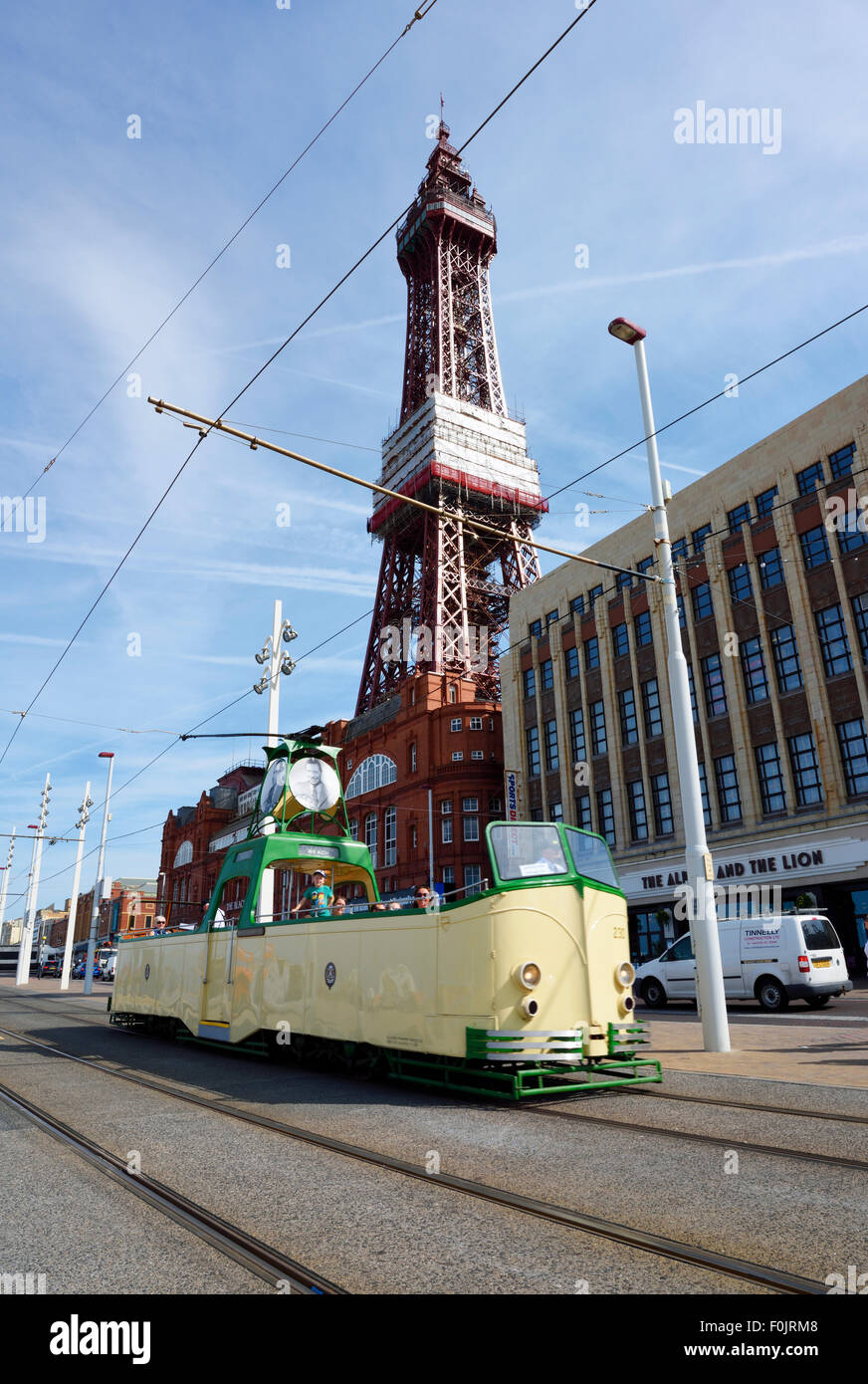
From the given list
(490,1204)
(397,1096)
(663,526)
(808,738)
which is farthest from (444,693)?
(490,1204)

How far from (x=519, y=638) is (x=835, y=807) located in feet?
65.1

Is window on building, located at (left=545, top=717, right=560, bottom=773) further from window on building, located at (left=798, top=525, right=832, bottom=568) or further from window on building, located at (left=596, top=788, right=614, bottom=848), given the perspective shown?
window on building, located at (left=798, top=525, right=832, bottom=568)

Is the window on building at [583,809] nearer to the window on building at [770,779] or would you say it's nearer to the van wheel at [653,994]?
the window on building at [770,779]

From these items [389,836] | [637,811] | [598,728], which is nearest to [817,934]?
[637,811]

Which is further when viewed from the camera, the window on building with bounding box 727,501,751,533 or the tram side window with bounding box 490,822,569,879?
the window on building with bounding box 727,501,751,533

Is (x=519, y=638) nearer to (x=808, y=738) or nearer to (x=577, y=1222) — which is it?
(x=808, y=738)

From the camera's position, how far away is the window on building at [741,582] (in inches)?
1235

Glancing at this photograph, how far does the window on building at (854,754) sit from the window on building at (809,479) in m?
8.22

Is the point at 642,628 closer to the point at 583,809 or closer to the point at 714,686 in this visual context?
the point at 714,686

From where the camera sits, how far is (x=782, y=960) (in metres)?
18.2

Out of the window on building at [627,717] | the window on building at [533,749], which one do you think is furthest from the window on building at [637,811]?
the window on building at [533,749]

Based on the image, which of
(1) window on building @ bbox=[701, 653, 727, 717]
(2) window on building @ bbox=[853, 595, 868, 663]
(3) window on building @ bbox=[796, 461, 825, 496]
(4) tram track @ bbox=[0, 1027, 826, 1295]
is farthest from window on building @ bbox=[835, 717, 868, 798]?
(4) tram track @ bbox=[0, 1027, 826, 1295]

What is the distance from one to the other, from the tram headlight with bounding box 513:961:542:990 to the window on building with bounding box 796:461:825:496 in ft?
85.0

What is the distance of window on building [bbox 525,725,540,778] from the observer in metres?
42.2
